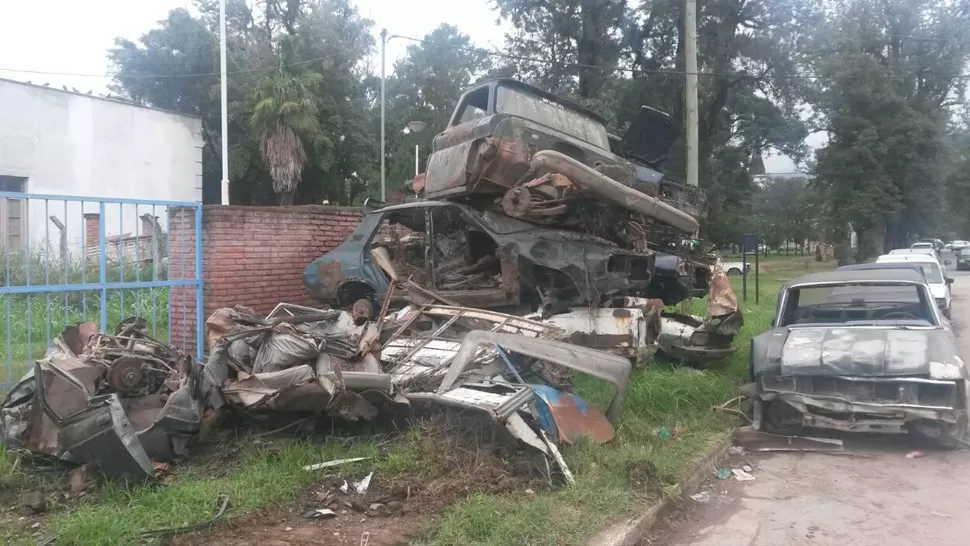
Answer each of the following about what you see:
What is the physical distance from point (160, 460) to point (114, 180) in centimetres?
1823

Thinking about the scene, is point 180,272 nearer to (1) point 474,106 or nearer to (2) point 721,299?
(1) point 474,106

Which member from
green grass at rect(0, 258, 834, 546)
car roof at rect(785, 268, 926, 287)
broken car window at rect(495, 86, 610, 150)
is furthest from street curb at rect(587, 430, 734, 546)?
broken car window at rect(495, 86, 610, 150)

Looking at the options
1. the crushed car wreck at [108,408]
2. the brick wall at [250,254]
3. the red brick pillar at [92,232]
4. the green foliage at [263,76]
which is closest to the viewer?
the crushed car wreck at [108,408]

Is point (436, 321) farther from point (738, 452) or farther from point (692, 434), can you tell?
point (738, 452)

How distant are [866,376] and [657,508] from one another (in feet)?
7.28

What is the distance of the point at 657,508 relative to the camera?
A: 3.96m

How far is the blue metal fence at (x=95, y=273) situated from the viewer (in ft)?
18.5

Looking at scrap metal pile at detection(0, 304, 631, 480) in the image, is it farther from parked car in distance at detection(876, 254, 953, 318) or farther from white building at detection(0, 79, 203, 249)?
white building at detection(0, 79, 203, 249)

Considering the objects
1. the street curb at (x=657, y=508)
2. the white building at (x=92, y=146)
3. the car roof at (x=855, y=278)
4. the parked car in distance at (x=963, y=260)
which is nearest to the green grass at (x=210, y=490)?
the street curb at (x=657, y=508)

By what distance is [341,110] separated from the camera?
2567cm

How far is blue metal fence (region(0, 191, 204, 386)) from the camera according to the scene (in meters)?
5.64

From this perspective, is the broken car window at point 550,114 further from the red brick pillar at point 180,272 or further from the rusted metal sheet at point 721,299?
the red brick pillar at point 180,272

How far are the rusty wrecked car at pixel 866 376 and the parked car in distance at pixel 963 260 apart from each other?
109 feet

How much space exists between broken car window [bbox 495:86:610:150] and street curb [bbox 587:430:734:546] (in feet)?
12.1
